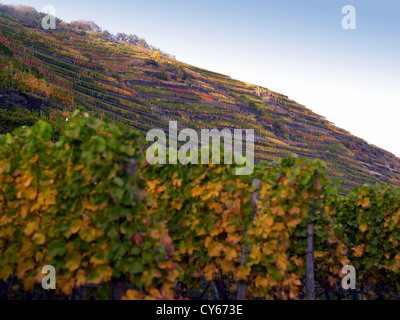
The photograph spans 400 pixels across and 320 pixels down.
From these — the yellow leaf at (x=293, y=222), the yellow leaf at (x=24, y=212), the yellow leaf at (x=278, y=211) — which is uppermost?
the yellow leaf at (x=278, y=211)

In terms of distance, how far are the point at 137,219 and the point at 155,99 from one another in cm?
3305

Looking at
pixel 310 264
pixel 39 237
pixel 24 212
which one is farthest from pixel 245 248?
pixel 24 212

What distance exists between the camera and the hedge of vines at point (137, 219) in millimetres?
2521

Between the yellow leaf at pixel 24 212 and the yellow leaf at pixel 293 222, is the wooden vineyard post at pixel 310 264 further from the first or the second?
the yellow leaf at pixel 24 212

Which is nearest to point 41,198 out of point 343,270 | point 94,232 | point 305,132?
point 94,232

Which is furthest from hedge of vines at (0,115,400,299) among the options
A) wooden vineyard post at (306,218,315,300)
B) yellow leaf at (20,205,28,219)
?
wooden vineyard post at (306,218,315,300)

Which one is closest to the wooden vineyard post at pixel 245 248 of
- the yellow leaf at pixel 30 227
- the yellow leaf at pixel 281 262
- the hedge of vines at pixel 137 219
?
the hedge of vines at pixel 137 219

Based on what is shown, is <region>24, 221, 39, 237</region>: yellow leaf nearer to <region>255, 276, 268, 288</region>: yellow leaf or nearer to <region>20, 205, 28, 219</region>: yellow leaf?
<region>20, 205, 28, 219</region>: yellow leaf

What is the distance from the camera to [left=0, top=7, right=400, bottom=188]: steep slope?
19.6 metres

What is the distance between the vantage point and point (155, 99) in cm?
3431

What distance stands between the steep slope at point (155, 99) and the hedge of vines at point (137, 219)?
1368 cm

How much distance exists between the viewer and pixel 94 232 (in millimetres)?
2504

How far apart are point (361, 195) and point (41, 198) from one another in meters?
4.64
